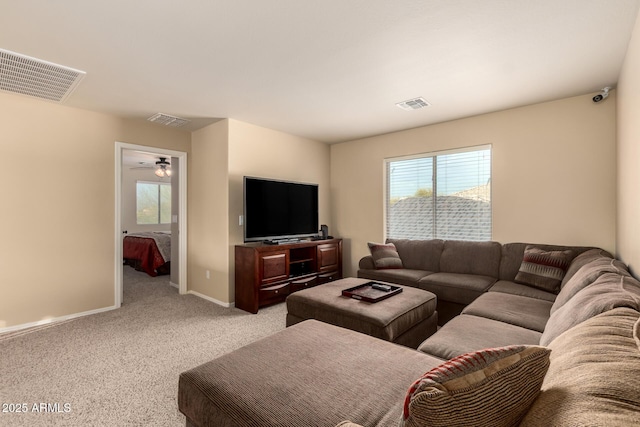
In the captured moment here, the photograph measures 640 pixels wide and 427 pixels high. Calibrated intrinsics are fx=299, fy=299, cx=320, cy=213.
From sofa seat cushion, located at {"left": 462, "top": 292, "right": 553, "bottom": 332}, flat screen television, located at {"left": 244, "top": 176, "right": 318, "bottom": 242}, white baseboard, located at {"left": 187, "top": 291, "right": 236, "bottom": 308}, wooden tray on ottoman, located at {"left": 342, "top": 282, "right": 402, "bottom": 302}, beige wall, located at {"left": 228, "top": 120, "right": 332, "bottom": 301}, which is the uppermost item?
beige wall, located at {"left": 228, "top": 120, "right": 332, "bottom": 301}

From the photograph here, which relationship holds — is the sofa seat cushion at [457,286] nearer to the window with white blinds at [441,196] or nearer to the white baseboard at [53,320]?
the window with white blinds at [441,196]

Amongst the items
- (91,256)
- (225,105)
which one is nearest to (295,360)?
(225,105)

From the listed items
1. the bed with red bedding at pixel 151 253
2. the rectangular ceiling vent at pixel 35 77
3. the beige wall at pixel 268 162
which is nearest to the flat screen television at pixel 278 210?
the beige wall at pixel 268 162

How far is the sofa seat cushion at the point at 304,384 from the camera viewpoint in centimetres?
111

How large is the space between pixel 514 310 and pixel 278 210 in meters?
2.96

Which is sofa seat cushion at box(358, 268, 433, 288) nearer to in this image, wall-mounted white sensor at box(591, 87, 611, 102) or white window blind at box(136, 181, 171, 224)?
wall-mounted white sensor at box(591, 87, 611, 102)

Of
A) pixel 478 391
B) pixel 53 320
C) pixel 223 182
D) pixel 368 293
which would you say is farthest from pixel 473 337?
pixel 53 320

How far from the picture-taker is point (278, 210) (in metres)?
4.24

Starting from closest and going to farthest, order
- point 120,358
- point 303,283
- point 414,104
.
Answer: point 120,358 → point 414,104 → point 303,283

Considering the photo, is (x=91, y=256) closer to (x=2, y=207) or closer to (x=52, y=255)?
(x=52, y=255)

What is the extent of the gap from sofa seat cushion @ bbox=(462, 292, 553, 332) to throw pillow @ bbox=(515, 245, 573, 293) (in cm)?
43

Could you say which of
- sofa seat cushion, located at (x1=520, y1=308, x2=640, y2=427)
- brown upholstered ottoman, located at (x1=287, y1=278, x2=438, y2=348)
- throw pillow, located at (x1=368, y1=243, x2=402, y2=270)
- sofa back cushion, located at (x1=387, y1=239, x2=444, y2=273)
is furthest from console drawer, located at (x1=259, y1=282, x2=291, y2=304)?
sofa seat cushion, located at (x1=520, y1=308, x2=640, y2=427)

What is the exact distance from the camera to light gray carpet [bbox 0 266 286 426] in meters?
1.86

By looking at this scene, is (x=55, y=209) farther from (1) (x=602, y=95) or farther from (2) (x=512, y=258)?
(1) (x=602, y=95)
